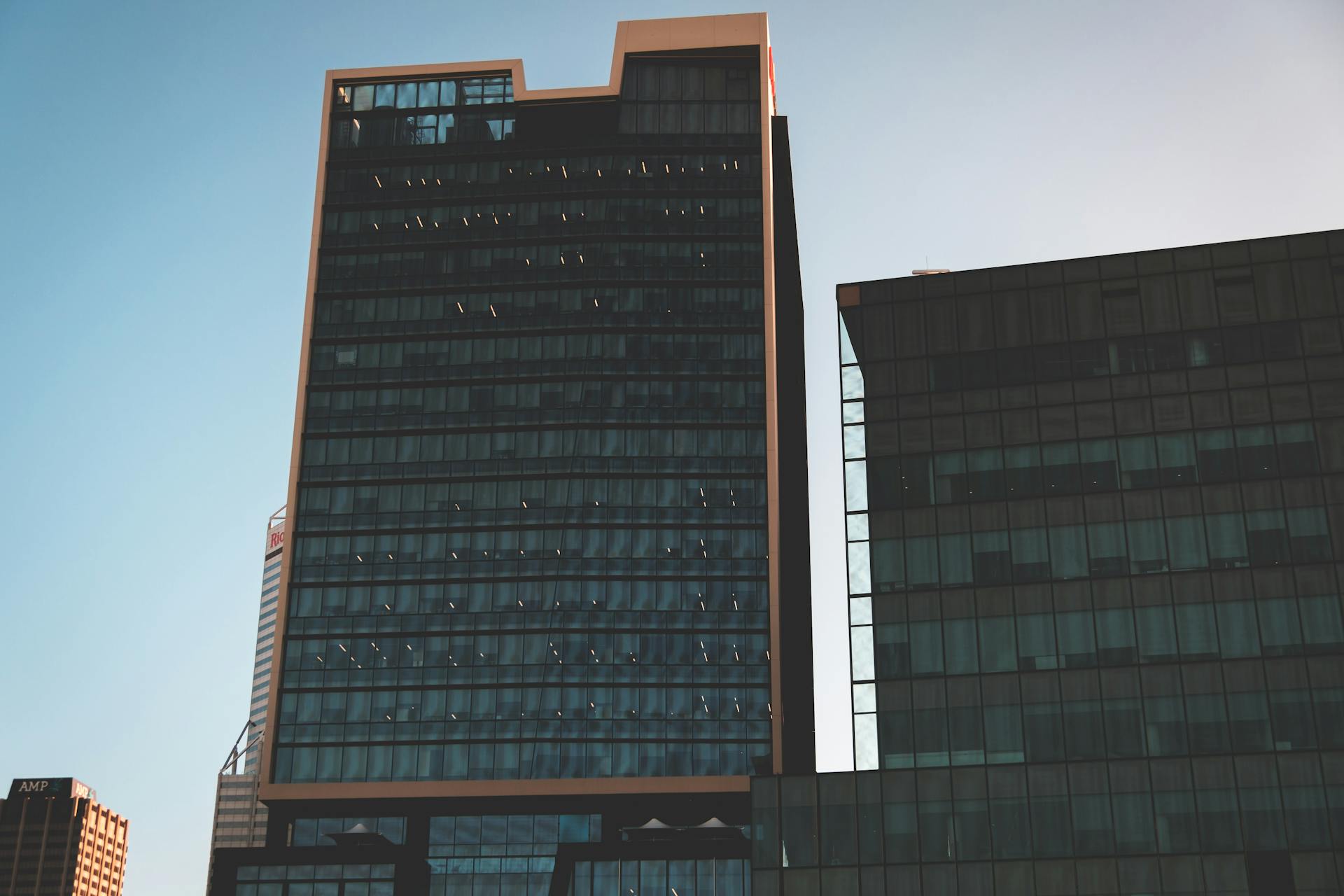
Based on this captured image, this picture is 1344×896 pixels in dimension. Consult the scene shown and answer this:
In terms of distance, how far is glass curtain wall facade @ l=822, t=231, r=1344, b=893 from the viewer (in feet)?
273

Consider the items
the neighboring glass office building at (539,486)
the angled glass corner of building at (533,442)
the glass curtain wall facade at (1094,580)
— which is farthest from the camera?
the angled glass corner of building at (533,442)

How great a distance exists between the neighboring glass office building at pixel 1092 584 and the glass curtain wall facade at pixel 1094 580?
0.12m

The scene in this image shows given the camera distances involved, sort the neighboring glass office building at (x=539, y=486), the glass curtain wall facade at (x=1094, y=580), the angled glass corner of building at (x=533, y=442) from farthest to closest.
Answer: the angled glass corner of building at (x=533, y=442) < the neighboring glass office building at (x=539, y=486) < the glass curtain wall facade at (x=1094, y=580)

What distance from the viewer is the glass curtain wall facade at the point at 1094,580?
83188 mm

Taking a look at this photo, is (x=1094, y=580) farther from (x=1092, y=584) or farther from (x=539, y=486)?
(x=539, y=486)

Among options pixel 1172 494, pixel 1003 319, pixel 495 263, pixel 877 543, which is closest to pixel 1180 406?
pixel 1172 494

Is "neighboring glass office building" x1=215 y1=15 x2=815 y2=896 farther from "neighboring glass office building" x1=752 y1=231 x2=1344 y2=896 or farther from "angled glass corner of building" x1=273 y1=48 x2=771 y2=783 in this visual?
"neighboring glass office building" x1=752 y1=231 x2=1344 y2=896

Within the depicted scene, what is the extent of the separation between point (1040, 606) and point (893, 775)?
12.5 metres

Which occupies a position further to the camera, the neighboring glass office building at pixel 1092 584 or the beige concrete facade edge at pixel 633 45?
the beige concrete facade edge at pixel 633 45

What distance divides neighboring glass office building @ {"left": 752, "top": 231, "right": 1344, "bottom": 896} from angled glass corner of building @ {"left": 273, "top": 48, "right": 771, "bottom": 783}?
129 feet

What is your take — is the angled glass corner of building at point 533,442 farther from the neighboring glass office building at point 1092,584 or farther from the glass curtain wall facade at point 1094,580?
the neighboring glass office building at point 1092,584

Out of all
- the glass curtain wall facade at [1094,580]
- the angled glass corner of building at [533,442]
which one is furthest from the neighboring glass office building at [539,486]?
the glass curtain wall facade at [1094,580]

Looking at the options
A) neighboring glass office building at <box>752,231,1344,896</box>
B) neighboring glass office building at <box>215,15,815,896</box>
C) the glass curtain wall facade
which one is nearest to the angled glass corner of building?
neighboring glass office building at <box>215,15,815,896</box>

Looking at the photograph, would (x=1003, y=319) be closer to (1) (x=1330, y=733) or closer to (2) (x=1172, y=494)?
(2) (x=1172, y=494)
